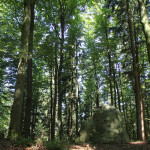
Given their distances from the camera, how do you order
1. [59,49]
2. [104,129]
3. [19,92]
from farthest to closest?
1. [59,49]
2. [104,129]
3. [19,92]

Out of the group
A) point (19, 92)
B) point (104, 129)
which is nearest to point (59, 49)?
point (19, 92)

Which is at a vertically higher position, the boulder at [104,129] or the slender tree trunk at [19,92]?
the slender tree trunk at [19,92]

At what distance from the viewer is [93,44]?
17.0 meters

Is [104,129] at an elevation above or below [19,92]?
below

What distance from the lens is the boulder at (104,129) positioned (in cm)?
746

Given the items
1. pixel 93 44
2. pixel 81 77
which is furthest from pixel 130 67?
pixel 81 77

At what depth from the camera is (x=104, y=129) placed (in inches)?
304

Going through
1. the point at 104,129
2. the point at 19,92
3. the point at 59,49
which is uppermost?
the point at 59,49

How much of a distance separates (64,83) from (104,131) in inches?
407

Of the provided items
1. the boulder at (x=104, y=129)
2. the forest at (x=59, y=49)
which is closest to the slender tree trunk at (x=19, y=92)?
the forest at (x=59, y=49)

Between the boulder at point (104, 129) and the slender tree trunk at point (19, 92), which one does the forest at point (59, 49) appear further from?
the boulder at point (104, 129)

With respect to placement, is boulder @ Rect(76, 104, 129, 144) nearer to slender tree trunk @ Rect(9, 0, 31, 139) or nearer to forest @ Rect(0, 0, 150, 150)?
forest @ Rect(0, 0, 150, 150)

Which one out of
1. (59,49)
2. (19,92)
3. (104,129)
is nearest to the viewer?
(19,92)

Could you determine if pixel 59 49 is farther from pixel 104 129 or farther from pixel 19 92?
pixel 104 129
